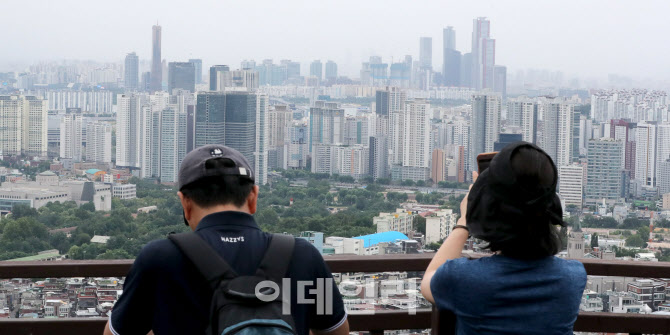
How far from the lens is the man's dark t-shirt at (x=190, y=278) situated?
941 mm

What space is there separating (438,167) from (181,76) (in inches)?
541

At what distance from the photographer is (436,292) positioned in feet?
3.14

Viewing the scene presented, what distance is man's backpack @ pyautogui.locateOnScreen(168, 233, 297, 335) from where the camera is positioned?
34.5 inches

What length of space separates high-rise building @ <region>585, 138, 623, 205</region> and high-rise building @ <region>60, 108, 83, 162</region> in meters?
18.3

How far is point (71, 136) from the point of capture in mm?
30266

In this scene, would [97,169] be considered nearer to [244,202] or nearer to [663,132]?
[663,132]

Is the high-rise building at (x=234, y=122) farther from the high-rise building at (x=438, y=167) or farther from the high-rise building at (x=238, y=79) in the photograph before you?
the high-rise building at (x=438, y=167)

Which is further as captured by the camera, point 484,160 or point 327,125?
point 327,125

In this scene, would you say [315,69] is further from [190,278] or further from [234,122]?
[190,278]

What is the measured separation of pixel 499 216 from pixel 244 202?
0.34 meters

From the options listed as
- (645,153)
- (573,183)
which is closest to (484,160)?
(573,183)

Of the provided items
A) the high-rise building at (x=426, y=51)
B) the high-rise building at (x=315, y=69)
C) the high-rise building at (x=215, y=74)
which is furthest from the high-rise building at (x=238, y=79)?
the high-rise building at (x=426, y=51)

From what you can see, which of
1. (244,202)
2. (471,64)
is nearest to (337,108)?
(471,64)

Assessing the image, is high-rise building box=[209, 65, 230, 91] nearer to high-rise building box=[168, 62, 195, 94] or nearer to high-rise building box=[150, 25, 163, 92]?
high-rise building box=[168, 62, 195, 94]
